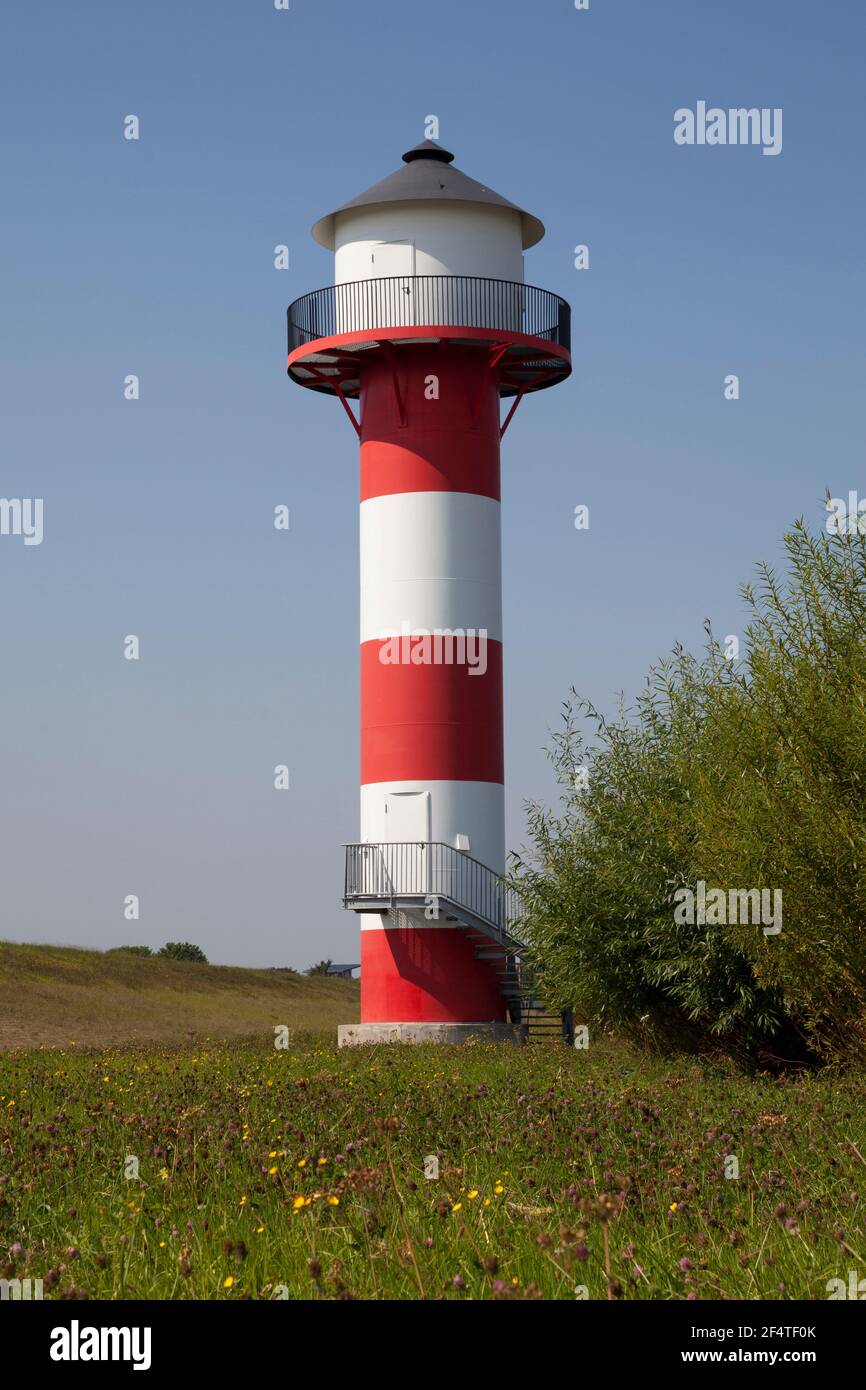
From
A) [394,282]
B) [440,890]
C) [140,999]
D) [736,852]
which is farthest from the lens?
[140,999]

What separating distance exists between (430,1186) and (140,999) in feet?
146

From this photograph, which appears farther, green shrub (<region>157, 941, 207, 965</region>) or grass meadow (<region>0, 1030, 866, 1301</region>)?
green shrub (<region>157, 941, 207, 965</region>)

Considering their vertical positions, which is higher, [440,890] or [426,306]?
[426,306]

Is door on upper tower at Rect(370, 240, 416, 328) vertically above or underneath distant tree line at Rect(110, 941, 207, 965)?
above

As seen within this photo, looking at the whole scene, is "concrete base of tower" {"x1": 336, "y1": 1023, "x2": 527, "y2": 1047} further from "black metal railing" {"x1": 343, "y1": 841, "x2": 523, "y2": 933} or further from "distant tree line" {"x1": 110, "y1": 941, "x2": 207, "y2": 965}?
"distant tree line" {"x1": 110, "y1": 941, "x2": 207, "y2": 965}

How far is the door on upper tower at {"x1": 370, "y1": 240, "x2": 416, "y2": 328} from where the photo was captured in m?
34.4

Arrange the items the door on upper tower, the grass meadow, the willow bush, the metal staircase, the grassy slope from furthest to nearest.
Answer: the grassy slope
the door on upper tower
the metal staircase
the willow bush
the grass meadow

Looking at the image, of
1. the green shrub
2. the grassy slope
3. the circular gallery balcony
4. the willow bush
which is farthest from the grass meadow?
the green shrub

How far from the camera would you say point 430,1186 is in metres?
10.8

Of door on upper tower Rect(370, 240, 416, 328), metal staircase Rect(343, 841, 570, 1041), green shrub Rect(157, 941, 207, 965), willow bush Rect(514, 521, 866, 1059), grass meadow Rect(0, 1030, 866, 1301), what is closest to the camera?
grass meadow Rect(0, 1030, 866, 1301)

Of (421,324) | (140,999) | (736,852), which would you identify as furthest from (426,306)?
(140,999)

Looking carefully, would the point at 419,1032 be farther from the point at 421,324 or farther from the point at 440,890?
the point at 421,324

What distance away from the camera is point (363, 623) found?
113 ft
